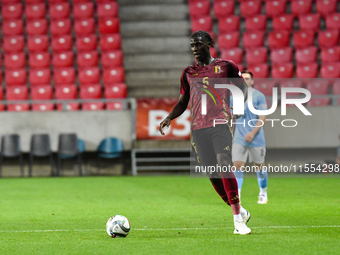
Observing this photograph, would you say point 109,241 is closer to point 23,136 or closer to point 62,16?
point 23,136

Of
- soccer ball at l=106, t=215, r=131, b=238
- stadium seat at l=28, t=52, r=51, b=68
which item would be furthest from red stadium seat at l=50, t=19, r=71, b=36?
soccer ball at l=106, t=215, r=131, b=238

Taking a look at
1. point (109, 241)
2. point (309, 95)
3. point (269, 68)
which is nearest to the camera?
point (109, 241)

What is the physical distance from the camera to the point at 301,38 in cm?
1620

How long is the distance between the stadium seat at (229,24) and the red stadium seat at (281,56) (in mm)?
1753

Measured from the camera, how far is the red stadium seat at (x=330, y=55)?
15.5 m

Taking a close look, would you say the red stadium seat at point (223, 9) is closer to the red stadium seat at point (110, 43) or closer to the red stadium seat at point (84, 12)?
the red stadium seat at point (110, 43)

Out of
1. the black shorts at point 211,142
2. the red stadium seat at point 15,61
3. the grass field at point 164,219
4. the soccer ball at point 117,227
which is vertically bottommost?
the grass field at point 164,219

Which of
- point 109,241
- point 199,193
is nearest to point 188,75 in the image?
point 109,241

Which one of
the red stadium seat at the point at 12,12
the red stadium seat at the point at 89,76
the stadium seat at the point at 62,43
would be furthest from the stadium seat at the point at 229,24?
the red stadium seat at the point at 12,12

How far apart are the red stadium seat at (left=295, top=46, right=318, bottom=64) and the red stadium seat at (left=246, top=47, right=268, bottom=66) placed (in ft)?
3.07

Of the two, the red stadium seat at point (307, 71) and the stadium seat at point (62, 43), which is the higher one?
the stadium seat at point (62, 43)

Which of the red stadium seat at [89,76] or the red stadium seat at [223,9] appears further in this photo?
the red stadium seat at [223,9]

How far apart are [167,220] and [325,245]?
2.24 m

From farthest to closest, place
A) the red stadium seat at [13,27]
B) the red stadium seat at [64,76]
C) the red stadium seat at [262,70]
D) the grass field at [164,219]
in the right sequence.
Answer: the red stadium seat at [13,27], the red stadium seat at [262,70], the red stadium seat at [64,76], the grass field at [164,219]
